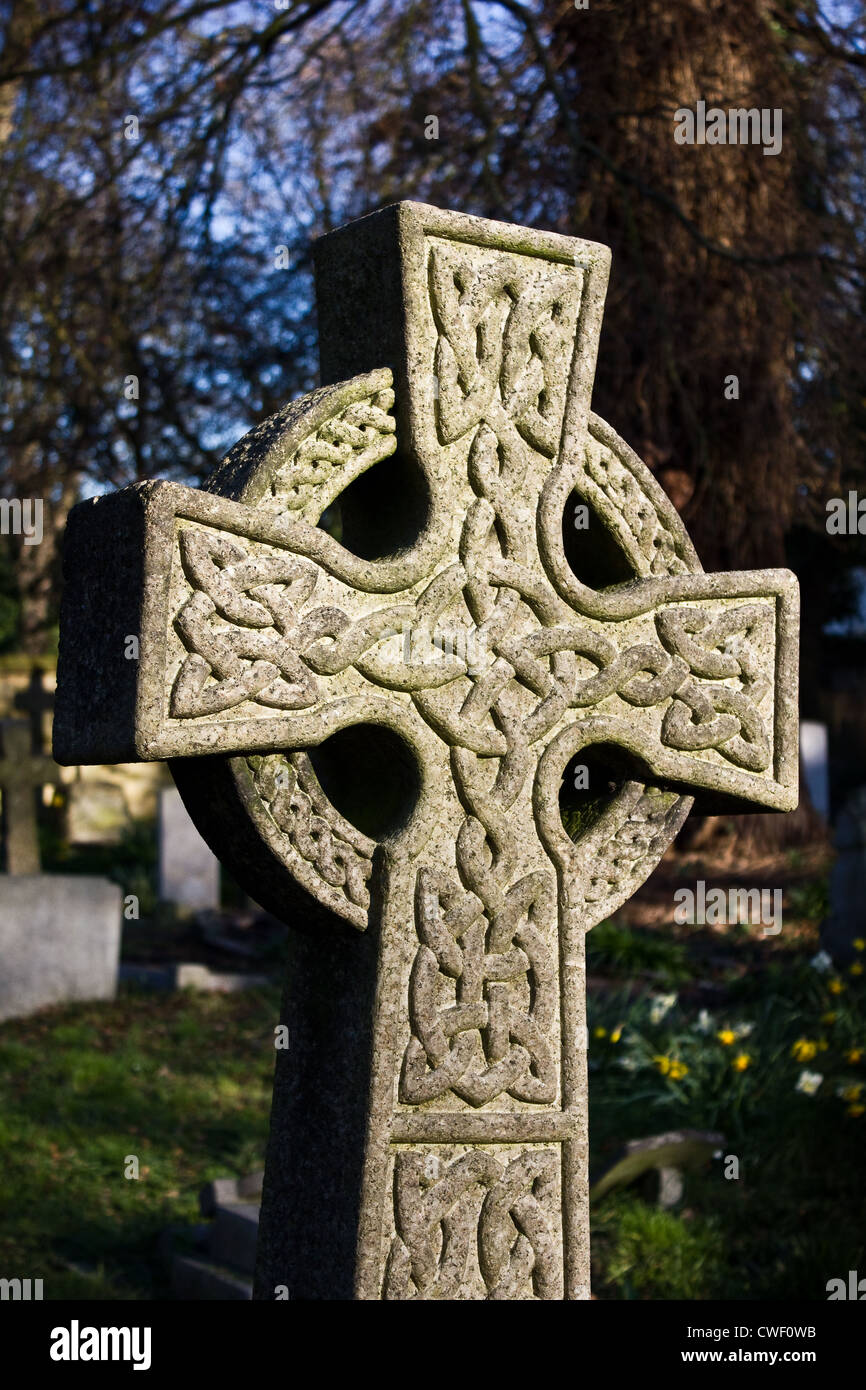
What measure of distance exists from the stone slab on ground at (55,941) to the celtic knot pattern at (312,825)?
5.29 metres

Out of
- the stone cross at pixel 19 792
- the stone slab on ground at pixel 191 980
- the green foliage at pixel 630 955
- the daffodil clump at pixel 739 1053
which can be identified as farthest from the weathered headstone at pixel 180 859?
the daffodil clump at pixel 739 1053

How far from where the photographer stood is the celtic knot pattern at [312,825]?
233 centimetres

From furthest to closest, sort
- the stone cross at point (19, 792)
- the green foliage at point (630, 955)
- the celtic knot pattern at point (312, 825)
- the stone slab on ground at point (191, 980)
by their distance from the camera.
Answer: the stone cross at point (19, 792), the stone slab on ground at point (191, 980), the green foliage at point (630, 955), the celtic knot pattern at point (312, 825)

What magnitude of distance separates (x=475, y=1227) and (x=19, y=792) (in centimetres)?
682

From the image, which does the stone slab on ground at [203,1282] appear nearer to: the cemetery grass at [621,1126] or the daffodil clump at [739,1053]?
the cemetery grass at [621,1126]

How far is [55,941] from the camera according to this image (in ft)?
24.5

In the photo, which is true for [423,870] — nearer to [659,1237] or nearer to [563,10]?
[659,1237]

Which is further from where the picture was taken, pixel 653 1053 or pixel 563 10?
pixel 563 10

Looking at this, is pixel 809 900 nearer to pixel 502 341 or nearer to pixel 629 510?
pixel 629 510

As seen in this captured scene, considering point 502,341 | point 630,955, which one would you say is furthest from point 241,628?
point 630,955

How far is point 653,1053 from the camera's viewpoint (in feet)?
17.8
